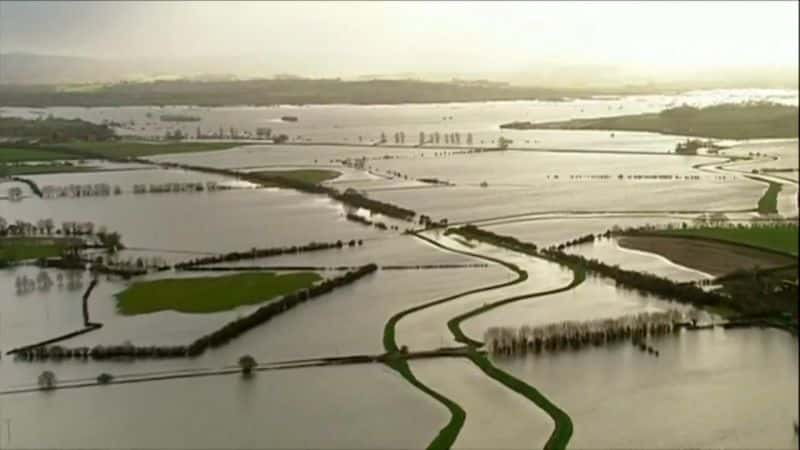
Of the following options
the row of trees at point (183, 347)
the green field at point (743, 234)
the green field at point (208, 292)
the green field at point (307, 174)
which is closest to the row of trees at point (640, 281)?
the green field at point (743, 234)

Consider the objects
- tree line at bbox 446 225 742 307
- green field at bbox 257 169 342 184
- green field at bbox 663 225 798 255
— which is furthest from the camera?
green field at bbox 257 169 342 184

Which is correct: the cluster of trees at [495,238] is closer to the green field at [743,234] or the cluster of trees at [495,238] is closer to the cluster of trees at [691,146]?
the green field at [743,234]

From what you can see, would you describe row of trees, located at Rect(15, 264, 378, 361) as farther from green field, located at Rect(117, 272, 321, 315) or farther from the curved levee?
the curved levee

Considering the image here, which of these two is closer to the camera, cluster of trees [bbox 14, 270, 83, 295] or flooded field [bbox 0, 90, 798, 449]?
flooded field [bbox 0, 90, 798, 449]

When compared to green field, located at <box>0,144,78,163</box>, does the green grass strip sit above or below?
below

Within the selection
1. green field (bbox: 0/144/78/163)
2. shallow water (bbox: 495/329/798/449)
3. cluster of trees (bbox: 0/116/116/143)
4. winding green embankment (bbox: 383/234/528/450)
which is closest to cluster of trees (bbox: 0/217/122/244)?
green field (bbox: 0/144/78/163)

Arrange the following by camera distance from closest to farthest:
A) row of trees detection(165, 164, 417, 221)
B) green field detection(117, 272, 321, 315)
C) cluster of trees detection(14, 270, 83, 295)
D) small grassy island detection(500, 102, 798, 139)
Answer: small grassy island detection(500, 102, 798, 139)
cluster of trees detection(14, 270, 83, 295)
green field detection(117, 272, 321, 315)
row of trees detection(165, 164, 417, 221)

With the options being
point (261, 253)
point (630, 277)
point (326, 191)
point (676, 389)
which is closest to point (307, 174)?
point (326, 191)
